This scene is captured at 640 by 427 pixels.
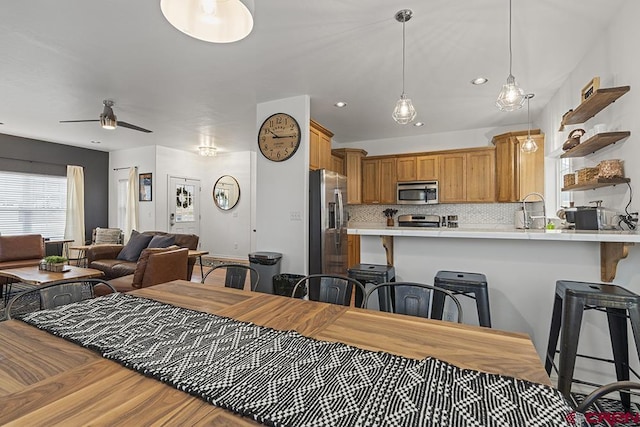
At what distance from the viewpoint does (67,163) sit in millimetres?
6504

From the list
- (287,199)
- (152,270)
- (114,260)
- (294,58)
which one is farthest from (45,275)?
(294,58)

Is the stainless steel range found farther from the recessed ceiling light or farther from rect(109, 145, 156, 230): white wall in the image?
rect(109, 145, 156, 230): white wall

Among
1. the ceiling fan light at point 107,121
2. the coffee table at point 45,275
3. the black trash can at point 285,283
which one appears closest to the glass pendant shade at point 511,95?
the black trash can at point 285,283

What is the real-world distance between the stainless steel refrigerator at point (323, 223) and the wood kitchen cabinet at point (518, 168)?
8.62 feet

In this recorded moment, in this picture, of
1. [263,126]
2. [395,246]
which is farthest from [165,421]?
[263,126]

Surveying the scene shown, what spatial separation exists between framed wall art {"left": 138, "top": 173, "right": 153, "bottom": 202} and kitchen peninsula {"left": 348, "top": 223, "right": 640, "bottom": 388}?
569 cm

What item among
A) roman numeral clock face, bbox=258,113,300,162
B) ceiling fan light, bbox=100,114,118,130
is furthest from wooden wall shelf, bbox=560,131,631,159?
ceiling fan light, bbox=100,114,118,130

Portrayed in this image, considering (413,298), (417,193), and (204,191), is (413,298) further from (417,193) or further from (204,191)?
(204,191)

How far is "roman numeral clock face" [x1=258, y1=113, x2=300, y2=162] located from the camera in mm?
3766

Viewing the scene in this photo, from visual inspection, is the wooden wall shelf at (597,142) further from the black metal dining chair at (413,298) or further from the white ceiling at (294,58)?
the black metal dining chair at (413,298)

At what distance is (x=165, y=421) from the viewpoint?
2.27 feet

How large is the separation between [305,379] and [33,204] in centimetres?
765

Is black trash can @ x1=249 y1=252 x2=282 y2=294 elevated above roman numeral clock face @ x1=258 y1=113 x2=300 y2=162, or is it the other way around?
roman numeral clock face @ x1=258 y1=113 x2=300 y2=162

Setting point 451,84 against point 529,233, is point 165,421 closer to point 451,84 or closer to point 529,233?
point 529,233
